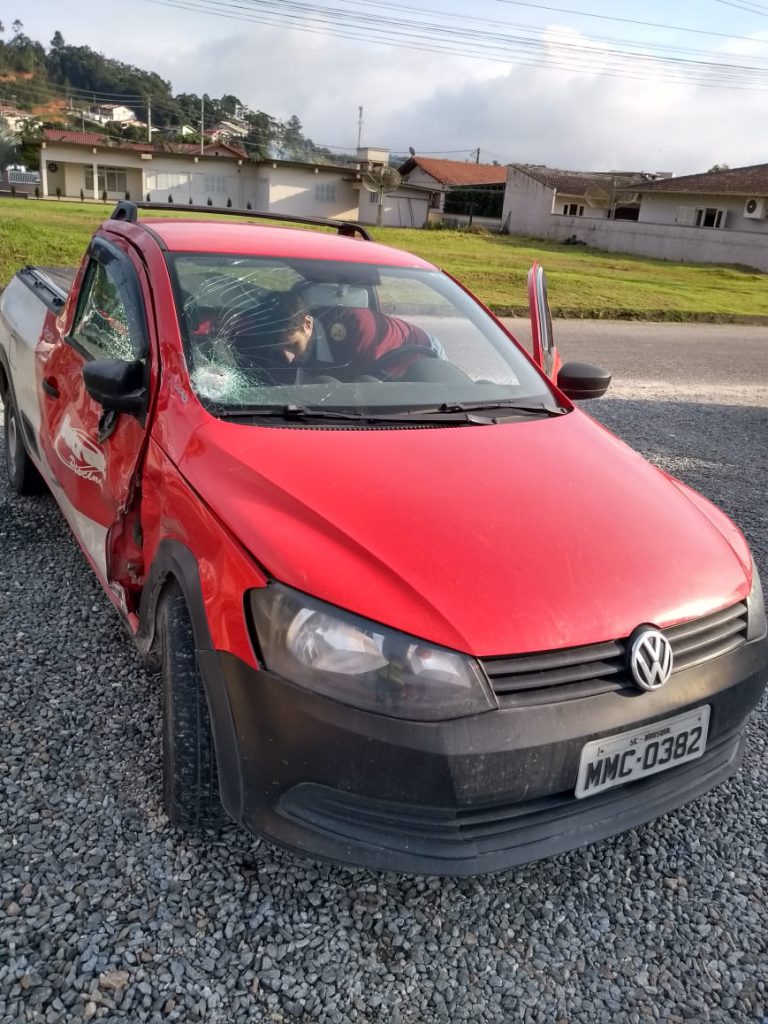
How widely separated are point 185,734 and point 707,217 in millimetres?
50457

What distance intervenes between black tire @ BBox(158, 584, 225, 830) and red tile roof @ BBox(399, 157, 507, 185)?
61650 mm

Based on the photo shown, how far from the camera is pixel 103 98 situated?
134 m

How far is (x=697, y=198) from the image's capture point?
45.8 m

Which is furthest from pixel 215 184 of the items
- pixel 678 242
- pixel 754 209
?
pixel 754 209

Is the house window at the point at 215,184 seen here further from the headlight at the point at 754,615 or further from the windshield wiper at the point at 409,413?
the headlight at the point at 754,615

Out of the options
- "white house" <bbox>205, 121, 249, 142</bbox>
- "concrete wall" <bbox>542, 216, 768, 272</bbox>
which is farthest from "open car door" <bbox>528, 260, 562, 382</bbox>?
"white house" <bbox>205, 121, 249, 142</bbox>

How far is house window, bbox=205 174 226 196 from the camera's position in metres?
56.6

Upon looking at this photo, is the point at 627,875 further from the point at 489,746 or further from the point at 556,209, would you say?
the point at 556,209

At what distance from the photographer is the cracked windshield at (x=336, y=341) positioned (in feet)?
9.14

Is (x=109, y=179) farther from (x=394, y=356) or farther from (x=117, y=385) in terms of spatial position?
(x=117, y=385)

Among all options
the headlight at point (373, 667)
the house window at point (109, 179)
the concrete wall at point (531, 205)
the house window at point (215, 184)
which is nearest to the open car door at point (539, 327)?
the headlight at point (373, 667)

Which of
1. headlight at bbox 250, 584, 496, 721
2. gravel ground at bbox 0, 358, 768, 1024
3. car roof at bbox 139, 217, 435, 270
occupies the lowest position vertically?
gravel ground at bbox 0, 358, 768, 1024

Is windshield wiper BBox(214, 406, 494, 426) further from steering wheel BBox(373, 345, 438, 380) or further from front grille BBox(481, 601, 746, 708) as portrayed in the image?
front grille BBox(481, 601, 746, 708)

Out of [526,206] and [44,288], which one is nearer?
[44,288]
